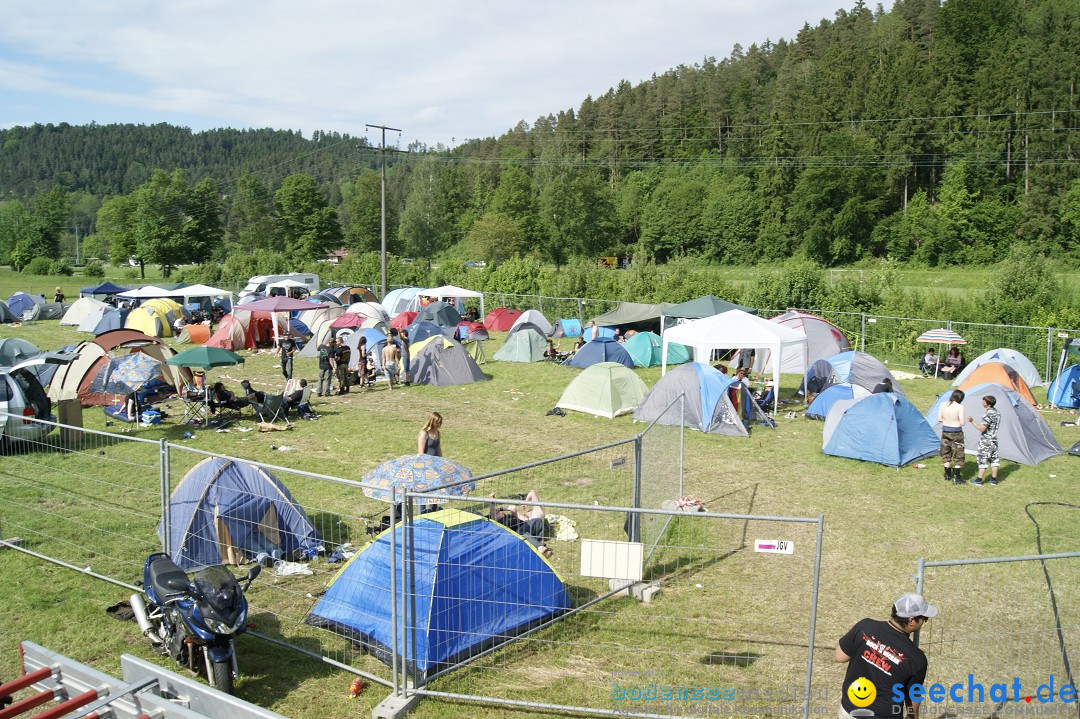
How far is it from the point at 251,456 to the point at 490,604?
745cm

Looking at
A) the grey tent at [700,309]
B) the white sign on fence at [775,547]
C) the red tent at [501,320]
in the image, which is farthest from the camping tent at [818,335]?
the white sign on fence at [775,547]

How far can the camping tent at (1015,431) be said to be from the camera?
1171 cm

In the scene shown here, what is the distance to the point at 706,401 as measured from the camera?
13.7 meters

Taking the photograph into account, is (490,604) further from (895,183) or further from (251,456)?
(895,183)

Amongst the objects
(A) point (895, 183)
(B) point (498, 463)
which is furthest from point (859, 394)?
(A) point (895, 183)

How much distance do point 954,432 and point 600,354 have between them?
1056 centimetres

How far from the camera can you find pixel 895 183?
54.2 metres

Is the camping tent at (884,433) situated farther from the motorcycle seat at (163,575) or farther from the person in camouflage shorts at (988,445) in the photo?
the motorcycle seat at (163,575)

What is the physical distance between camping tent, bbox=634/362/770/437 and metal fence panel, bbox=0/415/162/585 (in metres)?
8.40

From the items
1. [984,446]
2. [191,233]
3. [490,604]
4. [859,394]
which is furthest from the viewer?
[191,233]

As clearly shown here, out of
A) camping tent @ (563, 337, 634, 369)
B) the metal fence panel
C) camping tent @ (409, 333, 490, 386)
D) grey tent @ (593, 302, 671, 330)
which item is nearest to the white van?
grey tent @ (593, 302, 671, 330)

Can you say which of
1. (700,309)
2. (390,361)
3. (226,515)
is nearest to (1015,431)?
(226,515)

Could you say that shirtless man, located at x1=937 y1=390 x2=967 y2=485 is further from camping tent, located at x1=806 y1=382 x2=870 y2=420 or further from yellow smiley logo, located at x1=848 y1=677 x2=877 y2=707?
yellow smiley logo, located at x1=848 y1=677 x2=877 y2=707

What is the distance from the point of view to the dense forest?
4891 centimetres
